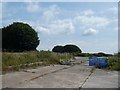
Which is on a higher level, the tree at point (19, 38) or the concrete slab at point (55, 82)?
the tree at point (19, 38)

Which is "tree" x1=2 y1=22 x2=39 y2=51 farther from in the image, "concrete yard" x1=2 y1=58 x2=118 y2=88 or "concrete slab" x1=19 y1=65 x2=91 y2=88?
"concrete slab" x1=19 y1=65 x2=91 y2=88

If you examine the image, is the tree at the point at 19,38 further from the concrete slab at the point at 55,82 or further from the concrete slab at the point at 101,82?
the concrete slab at the point at 55,82

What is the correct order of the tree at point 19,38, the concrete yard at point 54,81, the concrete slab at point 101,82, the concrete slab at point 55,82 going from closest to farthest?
the concrete slab at point 55,82 → the concrete yard at point 54,81 → the concrete slab at point 101,82 → the tree at point 19,38

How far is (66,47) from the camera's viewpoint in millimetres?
108062

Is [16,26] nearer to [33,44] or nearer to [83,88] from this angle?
[33,44]

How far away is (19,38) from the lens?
52.3 metres

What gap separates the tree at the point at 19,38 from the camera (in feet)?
167

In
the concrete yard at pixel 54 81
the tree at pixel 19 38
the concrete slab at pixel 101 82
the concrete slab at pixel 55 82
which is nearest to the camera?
the concrete slab at pixel 55 82

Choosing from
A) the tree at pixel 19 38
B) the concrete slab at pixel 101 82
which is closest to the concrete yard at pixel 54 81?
the concrete slab at pixel 101 82

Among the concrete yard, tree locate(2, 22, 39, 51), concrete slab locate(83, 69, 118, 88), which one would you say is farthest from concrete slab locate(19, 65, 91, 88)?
tree locate(2, 22, 39, 51)

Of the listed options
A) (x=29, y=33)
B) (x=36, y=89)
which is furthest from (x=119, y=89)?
(x=29, y=33)

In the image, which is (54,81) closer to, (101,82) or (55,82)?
(55,82)

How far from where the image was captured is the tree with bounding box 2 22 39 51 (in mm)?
50906

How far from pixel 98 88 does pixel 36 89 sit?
2423mm
